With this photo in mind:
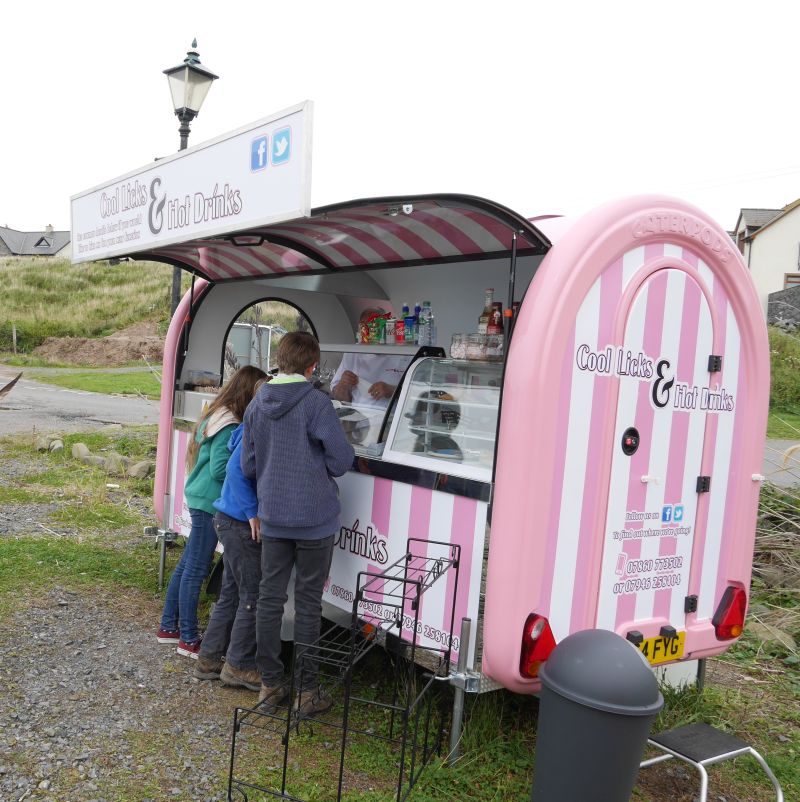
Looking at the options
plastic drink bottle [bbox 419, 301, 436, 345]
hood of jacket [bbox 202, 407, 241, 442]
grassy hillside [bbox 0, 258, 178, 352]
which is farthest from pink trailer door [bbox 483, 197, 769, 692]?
grassy hillside [bbox 0, 258, 178, 352]

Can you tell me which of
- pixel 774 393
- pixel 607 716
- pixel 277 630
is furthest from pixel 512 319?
pixel 774 393

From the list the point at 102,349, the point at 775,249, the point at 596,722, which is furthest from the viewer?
the point at 775,249

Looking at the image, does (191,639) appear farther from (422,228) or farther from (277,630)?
(422,228)

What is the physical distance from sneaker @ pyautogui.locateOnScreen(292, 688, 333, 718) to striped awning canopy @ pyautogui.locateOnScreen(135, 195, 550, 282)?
7.41 feet

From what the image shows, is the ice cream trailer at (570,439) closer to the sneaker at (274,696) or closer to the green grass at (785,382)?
the sneaker at (274,696)

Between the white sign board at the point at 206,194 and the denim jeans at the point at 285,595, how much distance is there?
1523 millimetres

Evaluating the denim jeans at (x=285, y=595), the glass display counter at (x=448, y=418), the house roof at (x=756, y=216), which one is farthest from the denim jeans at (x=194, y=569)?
the house roof at (x=756, y=216)

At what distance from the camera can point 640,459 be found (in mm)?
3602

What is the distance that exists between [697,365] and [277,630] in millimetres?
2399

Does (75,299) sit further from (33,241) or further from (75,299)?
(33,241)

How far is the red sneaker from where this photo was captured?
4949 millimetres

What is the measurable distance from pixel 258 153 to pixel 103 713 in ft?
9.18

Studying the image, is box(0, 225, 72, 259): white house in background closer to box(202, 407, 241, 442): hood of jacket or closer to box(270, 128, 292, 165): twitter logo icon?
box(202, 407, 241, 442): hood of jacket

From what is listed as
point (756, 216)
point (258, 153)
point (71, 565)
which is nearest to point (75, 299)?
point (71, 565)
